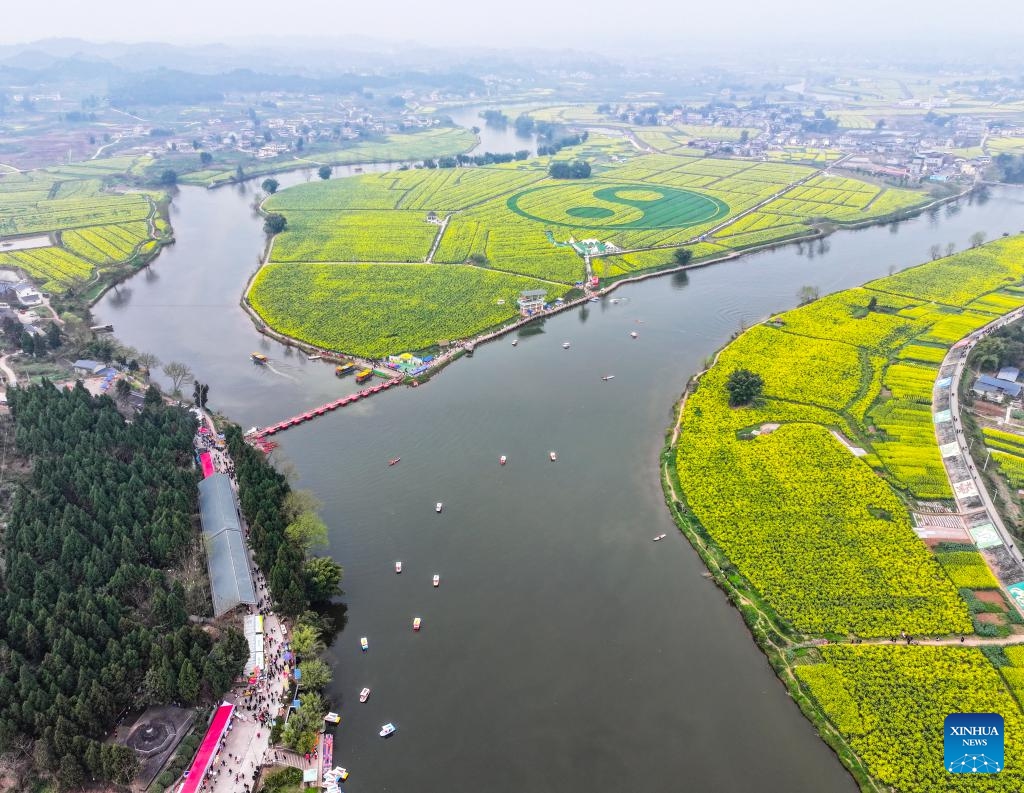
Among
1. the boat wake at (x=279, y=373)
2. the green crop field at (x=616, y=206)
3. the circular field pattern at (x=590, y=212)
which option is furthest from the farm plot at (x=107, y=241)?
the circular field pattern at (x=590, y=212)

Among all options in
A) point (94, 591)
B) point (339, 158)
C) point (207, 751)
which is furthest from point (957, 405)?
point (339, 158)

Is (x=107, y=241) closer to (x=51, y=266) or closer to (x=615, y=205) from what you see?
(x=51, y=266)

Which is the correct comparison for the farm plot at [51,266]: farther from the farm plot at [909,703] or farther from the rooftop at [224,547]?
the farm plot at [909,703]

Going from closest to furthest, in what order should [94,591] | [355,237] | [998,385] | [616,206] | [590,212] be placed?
[94,591], [998,385], [355,237], [590,212], [616,206]

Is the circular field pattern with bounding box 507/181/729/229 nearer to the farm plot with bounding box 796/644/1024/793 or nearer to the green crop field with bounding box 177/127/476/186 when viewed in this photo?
the green crop field with bounding box 177/127/476/186

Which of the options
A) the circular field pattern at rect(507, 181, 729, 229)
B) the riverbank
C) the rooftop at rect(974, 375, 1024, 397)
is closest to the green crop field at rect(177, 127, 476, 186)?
the circular field pattern at rect(507, 181, 729, 229)

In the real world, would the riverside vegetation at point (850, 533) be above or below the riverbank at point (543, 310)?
below
